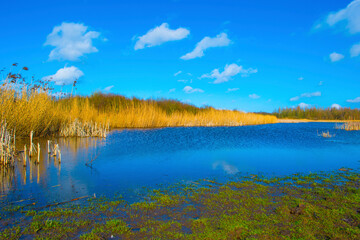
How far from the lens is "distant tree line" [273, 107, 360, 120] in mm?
52750

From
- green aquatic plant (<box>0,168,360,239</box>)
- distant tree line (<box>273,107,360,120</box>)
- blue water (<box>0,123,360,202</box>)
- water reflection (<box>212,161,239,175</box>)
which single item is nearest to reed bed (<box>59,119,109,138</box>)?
blue water (<box>0,123,360,202</box>)

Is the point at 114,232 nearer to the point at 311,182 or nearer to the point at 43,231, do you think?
the point at 43,231

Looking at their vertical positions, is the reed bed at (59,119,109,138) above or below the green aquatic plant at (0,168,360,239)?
above

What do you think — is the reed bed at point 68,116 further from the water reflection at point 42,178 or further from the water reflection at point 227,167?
the water reflection at point 227,167

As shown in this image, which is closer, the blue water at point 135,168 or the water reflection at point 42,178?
the water reflection at point 42,178

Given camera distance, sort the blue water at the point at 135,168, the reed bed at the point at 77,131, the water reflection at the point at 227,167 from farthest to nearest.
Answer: the reed bed at the point at 77,131 < the water reflection at the point at 227,167 < the blue water at the point at 135,168

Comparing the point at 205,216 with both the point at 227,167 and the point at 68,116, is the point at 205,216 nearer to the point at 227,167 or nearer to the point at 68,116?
the point at 227,167

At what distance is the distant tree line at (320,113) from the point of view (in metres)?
52.8

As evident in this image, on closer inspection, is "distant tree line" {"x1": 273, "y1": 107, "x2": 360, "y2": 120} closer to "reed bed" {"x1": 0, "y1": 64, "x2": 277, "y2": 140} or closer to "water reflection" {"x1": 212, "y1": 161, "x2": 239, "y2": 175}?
"reed bed" {"x1": 0, "y1": 64, "x2": 277, "y2": 140}

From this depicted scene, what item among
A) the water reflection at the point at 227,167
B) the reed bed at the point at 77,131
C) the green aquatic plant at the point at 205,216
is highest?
the reed bed at the point at 77,131

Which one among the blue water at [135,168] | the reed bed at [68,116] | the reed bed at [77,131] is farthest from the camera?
the reed bed at [77,131]

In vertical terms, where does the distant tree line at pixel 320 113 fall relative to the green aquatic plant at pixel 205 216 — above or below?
above

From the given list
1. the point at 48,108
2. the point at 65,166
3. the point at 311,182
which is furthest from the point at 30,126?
the point at 311,182

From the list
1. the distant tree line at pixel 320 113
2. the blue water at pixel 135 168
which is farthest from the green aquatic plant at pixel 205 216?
the distant tree line at pixel 320 113
